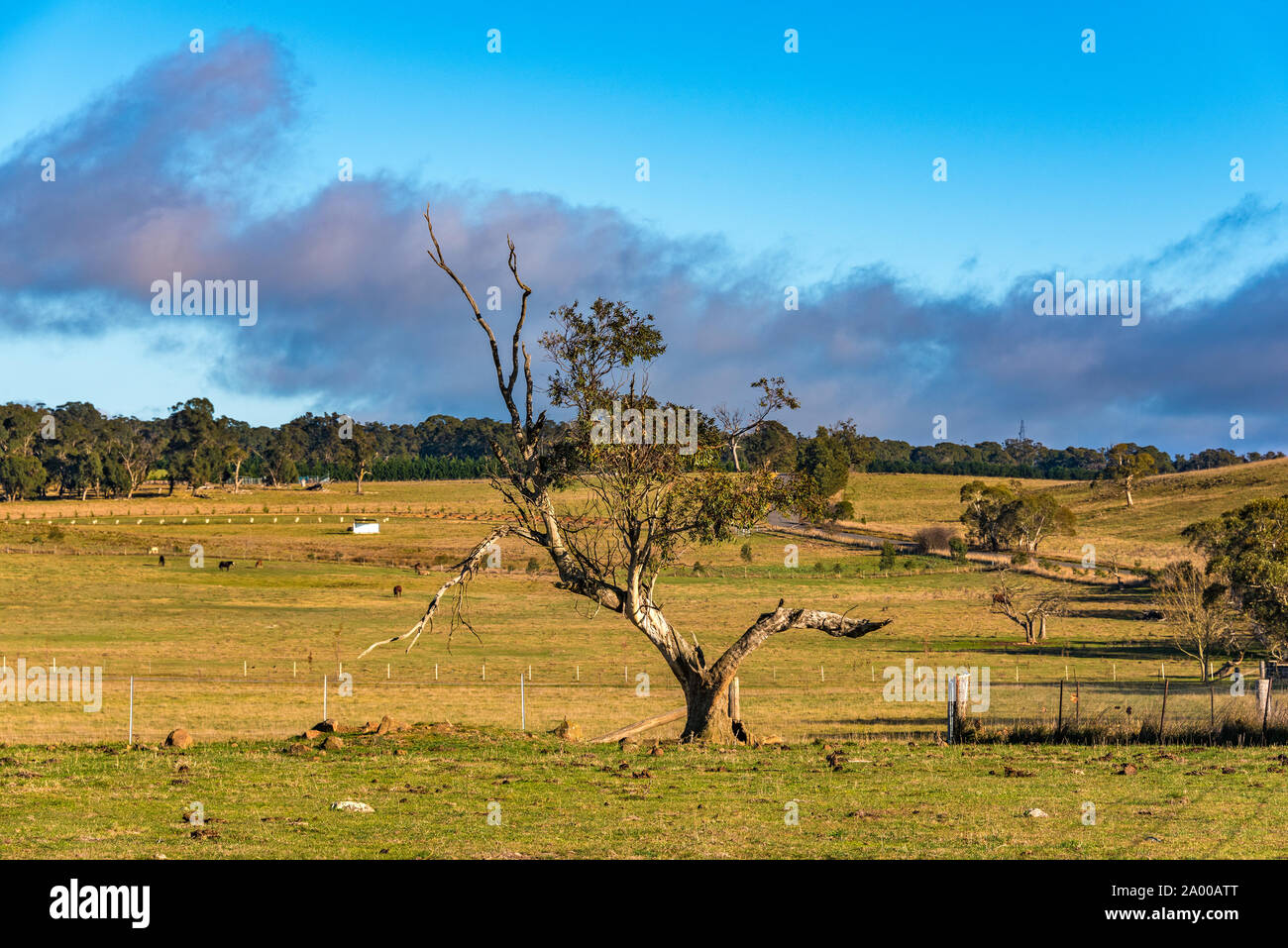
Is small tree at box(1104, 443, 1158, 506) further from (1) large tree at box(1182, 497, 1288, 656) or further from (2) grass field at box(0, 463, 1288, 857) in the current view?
(1) large tree at box(1182, 497, 1288, 656)

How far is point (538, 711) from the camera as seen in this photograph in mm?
38000

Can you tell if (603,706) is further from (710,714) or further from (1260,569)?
(1260,569)

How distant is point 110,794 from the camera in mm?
16078

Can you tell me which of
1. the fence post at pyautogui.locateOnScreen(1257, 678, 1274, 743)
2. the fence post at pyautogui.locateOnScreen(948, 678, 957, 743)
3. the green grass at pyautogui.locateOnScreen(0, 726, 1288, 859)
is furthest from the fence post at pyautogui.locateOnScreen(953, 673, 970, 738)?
the fence post at pyautogui.locateOnScreen(1257, 678, 1274, 743)

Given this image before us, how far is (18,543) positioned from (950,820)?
9357 cm

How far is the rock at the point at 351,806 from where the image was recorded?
15.0m

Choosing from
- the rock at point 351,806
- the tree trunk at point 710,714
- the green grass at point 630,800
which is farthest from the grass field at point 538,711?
the tree trunk at point 710,714

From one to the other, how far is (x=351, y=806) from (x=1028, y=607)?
71.1 meters

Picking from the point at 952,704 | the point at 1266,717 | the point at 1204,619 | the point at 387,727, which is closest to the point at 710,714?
the point at 952,704

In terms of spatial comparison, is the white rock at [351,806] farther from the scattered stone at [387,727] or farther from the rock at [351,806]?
the scattered stone at [387,727]

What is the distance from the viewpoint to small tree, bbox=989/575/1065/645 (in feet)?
227
